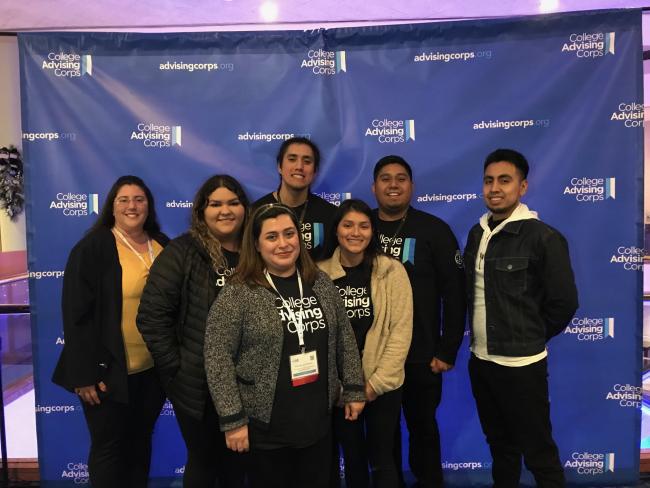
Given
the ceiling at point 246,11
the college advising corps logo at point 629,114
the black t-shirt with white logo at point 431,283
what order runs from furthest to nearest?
the ceiling at point 246,11 → the college advising corps logo at point 629,114 → the black t-shirt with white logo at point 431,283

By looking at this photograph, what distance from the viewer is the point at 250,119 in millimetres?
2652

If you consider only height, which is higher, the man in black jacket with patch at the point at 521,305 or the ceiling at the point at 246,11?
the ceiling at the point at 246,11

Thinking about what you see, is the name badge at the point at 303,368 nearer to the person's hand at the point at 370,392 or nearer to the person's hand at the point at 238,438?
the person's hand at the point at 238,438

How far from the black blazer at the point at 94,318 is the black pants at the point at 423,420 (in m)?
1.34

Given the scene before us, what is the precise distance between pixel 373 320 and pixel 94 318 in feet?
4.04

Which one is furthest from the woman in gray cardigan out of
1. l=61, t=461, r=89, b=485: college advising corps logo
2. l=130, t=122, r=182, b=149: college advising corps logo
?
l=61, t=461, r=89, b=485: college advising corps logo

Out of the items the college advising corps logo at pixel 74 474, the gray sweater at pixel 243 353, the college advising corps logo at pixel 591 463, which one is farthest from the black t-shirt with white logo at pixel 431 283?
the college advising corps logo at pixel 74 474

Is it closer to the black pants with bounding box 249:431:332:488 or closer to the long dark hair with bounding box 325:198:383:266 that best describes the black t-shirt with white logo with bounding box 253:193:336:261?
the long dark hair with bounding box 325:198:383:266

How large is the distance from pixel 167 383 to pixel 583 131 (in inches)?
104

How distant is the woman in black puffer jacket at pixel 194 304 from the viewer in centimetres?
170

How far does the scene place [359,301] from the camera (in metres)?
1.88

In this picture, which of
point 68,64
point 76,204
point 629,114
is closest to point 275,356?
point 76,204

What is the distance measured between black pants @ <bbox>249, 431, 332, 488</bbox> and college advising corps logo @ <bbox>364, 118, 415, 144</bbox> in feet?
5.59

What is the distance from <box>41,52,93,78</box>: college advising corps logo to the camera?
2.58m
